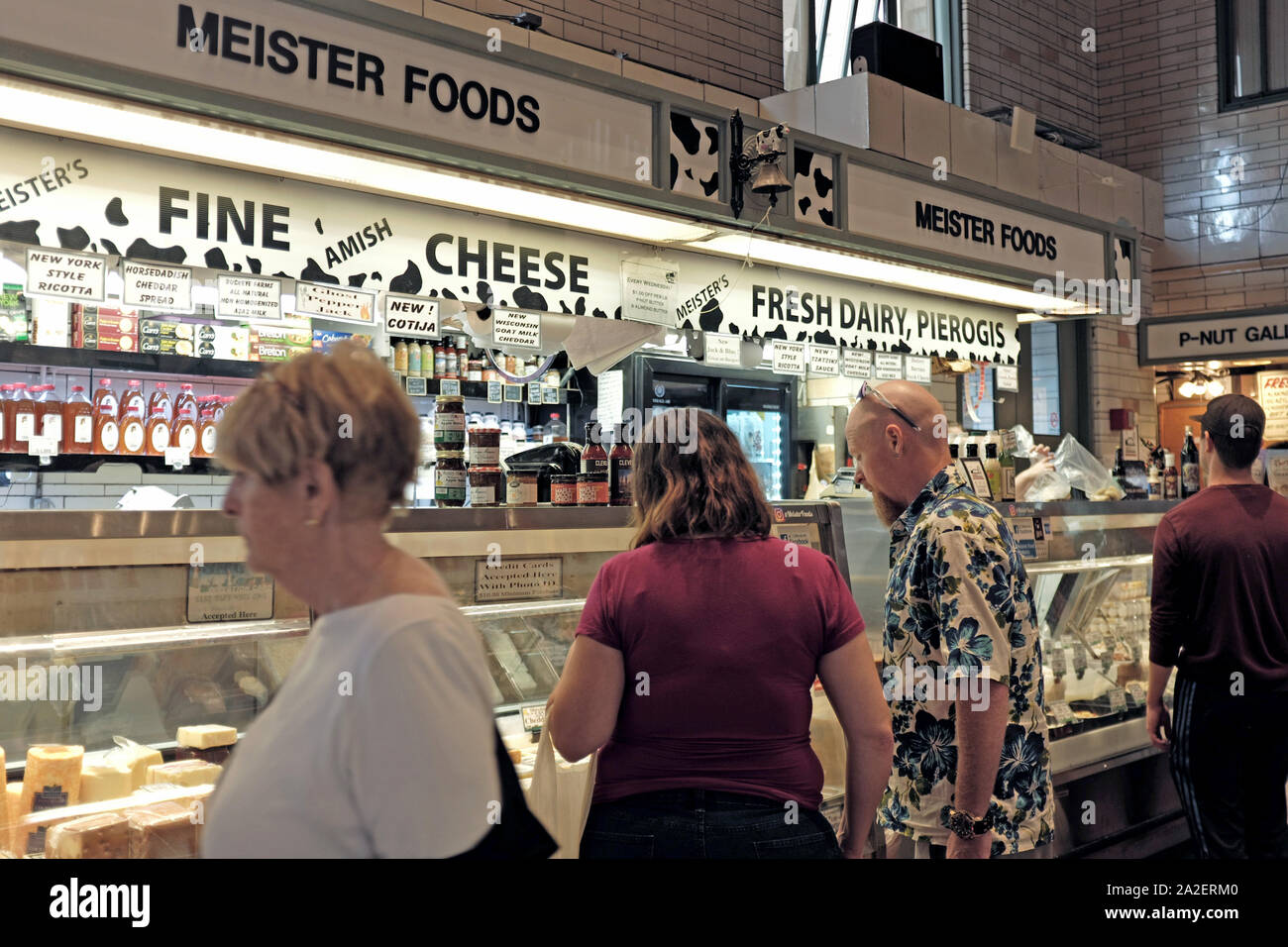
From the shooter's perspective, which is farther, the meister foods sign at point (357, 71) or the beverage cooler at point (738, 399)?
the beverage cooler at point (738, 399)

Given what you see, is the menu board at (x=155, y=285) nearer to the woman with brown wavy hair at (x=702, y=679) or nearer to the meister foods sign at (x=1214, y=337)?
→ the woman with brown wavy hair at (x=702, y=679)

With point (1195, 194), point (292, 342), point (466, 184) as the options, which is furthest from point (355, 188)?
point (1195, 194)

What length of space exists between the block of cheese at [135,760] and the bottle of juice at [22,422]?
280cm

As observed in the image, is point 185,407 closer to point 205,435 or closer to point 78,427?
point 205,435

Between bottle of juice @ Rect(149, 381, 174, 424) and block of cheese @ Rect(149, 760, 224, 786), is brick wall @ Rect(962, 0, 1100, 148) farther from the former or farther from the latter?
block of cheese @ Rect(149, 760, 224, 786)

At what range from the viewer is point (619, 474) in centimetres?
309

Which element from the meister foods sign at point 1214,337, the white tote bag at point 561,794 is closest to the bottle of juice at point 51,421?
the white tote bag at point 561,794

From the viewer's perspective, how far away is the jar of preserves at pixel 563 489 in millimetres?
2955

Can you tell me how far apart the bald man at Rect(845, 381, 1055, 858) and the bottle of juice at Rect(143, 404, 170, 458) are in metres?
4.19

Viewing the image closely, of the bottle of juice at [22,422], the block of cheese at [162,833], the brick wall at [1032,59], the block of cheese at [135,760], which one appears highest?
the brick wall at [1032,59]

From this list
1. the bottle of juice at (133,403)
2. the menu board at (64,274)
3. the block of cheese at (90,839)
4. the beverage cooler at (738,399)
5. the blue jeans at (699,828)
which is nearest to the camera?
the blue jeans at (699,828)

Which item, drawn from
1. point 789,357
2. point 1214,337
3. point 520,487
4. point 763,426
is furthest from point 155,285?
point 1214,337

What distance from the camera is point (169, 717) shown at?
2455mm

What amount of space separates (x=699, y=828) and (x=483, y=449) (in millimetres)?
1367
